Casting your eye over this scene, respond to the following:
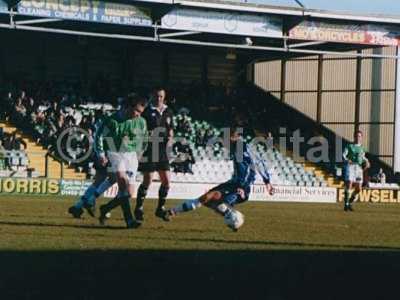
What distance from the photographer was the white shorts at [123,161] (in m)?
15.9

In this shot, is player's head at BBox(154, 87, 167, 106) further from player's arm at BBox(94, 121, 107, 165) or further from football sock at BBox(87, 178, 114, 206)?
football sock at BBox(87, 178, 114, 206)

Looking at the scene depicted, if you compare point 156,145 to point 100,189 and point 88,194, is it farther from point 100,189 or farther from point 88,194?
point 88,194

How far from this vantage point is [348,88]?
162ft

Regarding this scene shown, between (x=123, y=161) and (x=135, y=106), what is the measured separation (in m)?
0.92

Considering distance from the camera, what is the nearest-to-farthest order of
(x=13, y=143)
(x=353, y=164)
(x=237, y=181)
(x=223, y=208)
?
(x=223, y=208), (x=237, y=181), (x=353, y=164), (x=13, y=143)

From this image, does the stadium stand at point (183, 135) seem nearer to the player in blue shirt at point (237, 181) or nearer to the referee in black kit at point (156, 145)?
the referee in black kit at point (156, 145)

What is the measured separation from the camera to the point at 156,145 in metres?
17.1

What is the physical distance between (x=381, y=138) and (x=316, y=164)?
3.84 metres

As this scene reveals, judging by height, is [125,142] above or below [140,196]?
above
